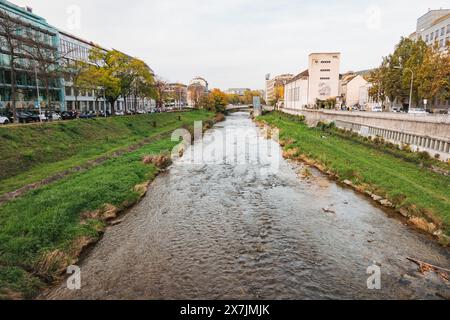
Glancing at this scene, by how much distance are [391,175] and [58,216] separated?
2084cm

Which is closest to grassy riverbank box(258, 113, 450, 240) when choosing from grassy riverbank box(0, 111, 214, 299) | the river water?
the river water

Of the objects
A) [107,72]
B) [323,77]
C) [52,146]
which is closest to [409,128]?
[52,146]

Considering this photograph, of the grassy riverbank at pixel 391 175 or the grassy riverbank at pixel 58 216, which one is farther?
the grassy riverbank at pixel 391 175

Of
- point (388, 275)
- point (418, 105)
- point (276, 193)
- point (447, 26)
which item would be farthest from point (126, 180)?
point (447, 26)

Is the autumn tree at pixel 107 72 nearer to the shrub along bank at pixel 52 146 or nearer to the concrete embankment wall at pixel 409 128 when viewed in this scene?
the shrub along bank at pixel 52 146

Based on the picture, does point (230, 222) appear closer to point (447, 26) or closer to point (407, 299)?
point (407, 299)

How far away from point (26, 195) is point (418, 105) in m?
67.7

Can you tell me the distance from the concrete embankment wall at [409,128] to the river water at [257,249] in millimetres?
10481

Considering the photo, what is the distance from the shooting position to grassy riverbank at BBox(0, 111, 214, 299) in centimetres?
1029

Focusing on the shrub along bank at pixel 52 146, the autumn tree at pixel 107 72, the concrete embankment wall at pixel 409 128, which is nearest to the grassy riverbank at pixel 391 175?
the concrete embankment wall at pixel 409 128

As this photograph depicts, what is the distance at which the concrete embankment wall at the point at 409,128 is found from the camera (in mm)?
24145

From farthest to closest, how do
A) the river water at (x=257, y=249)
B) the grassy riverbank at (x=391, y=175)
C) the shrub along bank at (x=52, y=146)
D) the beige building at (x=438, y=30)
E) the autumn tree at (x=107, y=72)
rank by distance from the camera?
1. the beige building at (x=438, y=30)
2. the autumn tree at (x=107, y=72)
3. the shrub along bank at (x=52, y=146)
4. the grassy riverbank at (x=391, y=175)
5. the river water at (x=257, y=249)

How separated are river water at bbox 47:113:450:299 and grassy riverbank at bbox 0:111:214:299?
A: 958mm

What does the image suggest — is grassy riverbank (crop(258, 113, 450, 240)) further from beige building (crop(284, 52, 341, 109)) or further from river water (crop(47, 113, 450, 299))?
beige building (crop(284, 52, 341, 109))
